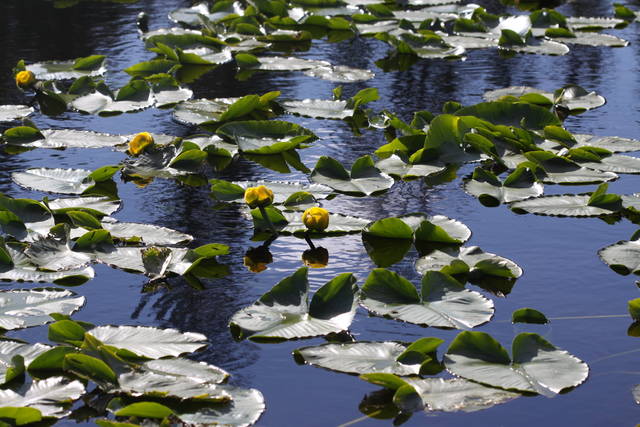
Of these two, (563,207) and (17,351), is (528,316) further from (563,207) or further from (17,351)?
(17,351)

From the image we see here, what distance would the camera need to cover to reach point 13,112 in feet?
11.2

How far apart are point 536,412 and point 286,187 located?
48.1 inches

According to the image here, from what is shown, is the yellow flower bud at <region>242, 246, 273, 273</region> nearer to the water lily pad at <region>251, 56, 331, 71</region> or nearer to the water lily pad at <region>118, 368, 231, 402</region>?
the water lily pad at <region>118, 368, 231, 402</region>

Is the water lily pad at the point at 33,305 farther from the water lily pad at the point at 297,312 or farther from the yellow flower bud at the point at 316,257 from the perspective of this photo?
the yellow flower bud at the point at 316,257

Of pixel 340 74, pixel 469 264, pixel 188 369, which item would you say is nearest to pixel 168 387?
pixel 188 369

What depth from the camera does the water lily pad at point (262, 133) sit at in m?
3.02

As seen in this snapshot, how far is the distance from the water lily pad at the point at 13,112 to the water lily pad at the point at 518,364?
2211mm

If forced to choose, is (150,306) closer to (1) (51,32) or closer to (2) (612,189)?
(2) (612,189)

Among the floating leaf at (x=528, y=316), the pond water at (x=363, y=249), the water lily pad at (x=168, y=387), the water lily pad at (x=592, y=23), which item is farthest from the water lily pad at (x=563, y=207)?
the water lily pad at (x=592, y=23)

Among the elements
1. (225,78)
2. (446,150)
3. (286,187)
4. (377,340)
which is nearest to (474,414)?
(377,340)

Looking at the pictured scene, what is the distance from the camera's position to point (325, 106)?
341 cm

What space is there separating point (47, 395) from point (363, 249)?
3.10 feet

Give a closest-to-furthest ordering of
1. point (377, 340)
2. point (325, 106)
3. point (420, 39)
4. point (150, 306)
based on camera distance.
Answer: point (377, 340) → point (150, 306) → point (325, 106) → point (420, 39)

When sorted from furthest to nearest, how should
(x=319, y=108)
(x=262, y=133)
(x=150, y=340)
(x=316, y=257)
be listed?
1. (x=319, y=108)
2. (x=262, y=133)
3. (x=316, y=257)
4. (x=150, y=340)
